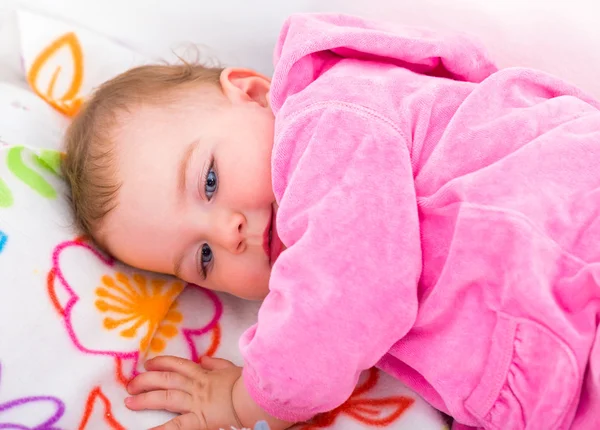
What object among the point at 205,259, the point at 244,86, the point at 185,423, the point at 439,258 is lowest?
the point at 185,423

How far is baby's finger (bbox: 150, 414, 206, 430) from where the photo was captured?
969 millimetres

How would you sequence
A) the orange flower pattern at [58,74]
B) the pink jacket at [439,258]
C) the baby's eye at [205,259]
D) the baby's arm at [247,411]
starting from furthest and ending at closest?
the orange flower pattern at [58,74], the baby's eye at [205,259], the baby's arm at [247,411], the pink jacket at [439,258]

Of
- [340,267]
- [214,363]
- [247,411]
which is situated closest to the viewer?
[340,267]

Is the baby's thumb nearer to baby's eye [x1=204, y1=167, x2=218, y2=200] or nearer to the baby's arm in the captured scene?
the baby's arm

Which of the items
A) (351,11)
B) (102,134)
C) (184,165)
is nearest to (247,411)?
(184,165)

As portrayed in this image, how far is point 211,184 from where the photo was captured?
102 centimetres

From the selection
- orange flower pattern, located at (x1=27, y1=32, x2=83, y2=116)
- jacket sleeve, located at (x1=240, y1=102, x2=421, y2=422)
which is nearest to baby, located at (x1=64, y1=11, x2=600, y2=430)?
jacket sleeve, located at (x1=240, y1=102, x2=421, y2=422)

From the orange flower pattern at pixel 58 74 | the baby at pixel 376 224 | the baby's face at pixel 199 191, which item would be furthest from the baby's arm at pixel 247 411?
the orange flower pattern at pixel 58 74

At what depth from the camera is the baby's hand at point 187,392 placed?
38.5 inches

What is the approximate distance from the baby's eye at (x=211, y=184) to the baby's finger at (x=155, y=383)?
0.27m

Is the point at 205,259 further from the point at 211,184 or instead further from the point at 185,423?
the point at 185,423

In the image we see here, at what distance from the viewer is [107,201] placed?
3.40 feet

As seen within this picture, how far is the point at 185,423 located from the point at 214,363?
112mm

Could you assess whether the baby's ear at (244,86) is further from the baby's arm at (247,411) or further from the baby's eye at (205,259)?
the baby's arm at (247,411)
